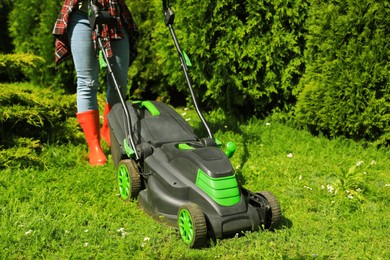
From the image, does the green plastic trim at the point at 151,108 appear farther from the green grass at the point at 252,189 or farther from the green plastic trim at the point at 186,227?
the green plastic trim at the point at 186,227

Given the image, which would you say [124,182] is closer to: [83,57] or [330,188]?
[83,57]

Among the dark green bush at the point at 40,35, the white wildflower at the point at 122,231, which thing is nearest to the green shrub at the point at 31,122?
the white wildflower at the point at 122,231

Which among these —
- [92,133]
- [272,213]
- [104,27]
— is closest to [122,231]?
[272,213]

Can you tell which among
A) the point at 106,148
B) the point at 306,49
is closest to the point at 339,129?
the point at 306,49

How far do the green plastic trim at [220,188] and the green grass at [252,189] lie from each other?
0.24 m

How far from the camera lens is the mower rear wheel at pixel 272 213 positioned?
328 centimetres

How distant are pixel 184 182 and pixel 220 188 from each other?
259 millimetres

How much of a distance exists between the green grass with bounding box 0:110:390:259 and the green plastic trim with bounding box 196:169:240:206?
0.79 ft

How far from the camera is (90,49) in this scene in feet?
14.2

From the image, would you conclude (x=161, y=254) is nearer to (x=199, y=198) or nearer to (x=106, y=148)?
(x=199, y=198)

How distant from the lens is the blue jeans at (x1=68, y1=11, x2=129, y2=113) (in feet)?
14.0

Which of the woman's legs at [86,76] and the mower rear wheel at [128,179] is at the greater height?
the woman's legs at [86,76]

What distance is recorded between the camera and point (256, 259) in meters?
3.03

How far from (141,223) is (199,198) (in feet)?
1.67
